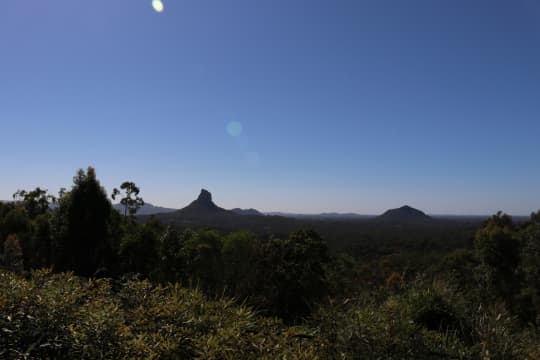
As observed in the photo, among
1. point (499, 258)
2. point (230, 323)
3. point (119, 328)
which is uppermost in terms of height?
point (119, 328)

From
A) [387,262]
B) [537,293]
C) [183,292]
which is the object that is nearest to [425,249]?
[387,262]

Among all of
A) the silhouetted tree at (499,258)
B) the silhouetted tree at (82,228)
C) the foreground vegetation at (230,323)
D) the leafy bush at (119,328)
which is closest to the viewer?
the leafy bush at (119,328)

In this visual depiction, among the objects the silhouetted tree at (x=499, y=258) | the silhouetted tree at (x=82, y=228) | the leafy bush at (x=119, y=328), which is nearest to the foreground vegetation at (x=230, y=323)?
the leafy bush at (x=119, y=328)

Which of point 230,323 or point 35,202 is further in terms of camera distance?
point 35,202

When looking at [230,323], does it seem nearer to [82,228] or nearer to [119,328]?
[119,328]

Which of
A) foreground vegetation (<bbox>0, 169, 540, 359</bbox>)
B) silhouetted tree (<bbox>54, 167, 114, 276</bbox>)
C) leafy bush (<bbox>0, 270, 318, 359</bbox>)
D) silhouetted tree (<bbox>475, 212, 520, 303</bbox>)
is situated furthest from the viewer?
silhouetted tree (<bbox>475, 212, 520, 303</bbox>)

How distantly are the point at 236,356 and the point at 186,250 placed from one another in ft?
63.9

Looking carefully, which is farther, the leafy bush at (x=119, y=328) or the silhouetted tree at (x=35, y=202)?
the silhouetted tree at (x=35, y=202)

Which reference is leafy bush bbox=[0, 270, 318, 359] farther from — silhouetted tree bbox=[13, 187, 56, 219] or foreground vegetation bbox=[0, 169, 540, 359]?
silhouetted tree bbox=[13, 187, 56, 219]

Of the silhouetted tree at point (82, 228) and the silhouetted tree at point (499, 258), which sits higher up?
the silhouetted tree at point (82, 228)

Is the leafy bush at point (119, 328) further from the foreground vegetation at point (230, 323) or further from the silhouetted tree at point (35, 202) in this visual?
the silhouetted tree at point (35, 202)

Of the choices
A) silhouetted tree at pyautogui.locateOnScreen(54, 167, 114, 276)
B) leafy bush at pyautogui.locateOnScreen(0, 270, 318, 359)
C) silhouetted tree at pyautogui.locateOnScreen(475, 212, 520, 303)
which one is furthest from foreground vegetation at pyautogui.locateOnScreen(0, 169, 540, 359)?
silhouetted tree at pyautogui.locateOnScreen(475, 212, 520, 303)

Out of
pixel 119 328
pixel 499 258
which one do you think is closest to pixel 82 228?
pixel 119 328

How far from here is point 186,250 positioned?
21750 mm
